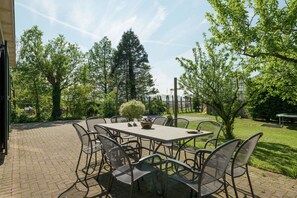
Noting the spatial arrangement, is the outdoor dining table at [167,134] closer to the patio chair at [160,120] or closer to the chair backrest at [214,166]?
the chair backrest at [214,166]

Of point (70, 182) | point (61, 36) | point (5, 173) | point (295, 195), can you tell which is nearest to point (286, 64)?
point (295, 195)

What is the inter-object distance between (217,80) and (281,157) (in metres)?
3.22

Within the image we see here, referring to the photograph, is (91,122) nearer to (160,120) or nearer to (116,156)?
(160,120)

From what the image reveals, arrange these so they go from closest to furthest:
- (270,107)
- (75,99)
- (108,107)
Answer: (270,107), (75,99), (108,107)

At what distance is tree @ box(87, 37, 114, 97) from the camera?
2364cm

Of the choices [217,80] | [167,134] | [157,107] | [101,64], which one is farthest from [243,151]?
[101,64]

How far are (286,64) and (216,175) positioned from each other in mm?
5211

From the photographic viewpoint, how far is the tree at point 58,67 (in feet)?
52.0

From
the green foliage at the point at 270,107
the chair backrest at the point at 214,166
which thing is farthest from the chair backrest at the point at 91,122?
the green foliage at the point at 270,107

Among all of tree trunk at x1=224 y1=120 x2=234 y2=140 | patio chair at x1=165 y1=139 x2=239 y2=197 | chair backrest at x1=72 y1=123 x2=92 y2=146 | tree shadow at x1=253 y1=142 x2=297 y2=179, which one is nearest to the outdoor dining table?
chair backrest at x1=72 y1=123 x2=92 y2=146

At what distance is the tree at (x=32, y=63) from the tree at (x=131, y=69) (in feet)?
33.4

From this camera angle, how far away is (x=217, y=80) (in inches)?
284

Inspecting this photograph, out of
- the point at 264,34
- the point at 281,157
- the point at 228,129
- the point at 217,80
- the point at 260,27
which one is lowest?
the point at 281,157

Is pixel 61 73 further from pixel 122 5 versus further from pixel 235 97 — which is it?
pixel 235 97
